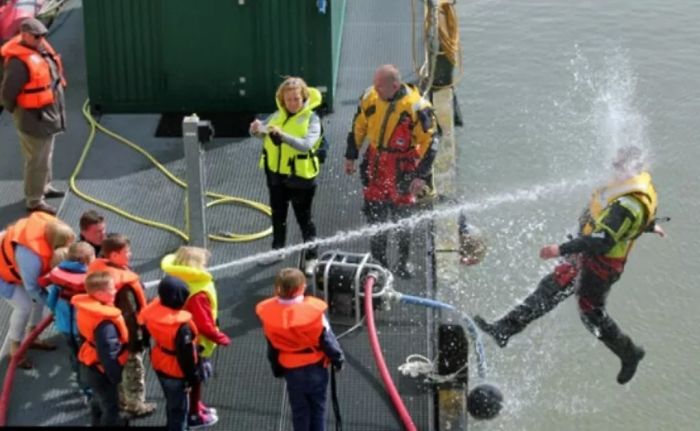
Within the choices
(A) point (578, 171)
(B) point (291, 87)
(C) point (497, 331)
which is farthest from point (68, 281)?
(A) point (578, 171)

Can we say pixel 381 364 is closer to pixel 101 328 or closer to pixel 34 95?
pixel 101 328

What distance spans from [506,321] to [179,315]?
2.96 m

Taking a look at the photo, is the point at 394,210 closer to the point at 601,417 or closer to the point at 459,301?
the point at 459,301

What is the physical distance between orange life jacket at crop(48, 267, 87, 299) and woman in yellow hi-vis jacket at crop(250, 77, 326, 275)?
5.60 feet

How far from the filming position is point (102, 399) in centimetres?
694

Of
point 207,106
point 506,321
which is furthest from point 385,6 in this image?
point 506,321

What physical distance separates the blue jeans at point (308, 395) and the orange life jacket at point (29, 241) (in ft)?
5.65

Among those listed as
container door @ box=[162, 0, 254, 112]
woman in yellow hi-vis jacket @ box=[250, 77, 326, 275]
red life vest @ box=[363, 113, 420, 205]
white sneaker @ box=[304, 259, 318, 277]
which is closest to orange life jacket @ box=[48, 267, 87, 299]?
woman in yellow hi-vis jacket @ box=[250, 77, 326, 275]

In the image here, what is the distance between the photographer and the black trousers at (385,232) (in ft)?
28.9

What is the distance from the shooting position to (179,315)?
6520mm

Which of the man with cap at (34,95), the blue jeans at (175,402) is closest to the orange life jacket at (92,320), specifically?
the blue jeans at (175,402)

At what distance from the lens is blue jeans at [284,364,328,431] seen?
6.71m

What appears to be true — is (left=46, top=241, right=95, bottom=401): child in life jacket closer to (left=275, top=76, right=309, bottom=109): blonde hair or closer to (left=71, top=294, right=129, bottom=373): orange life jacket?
(left=71, top=294, right=129, bottom=373): orange life jacket

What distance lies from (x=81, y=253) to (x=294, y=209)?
202 centimetres
